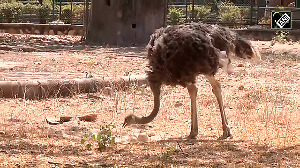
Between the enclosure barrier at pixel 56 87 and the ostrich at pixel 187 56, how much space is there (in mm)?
2401

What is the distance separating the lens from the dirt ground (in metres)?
5.18

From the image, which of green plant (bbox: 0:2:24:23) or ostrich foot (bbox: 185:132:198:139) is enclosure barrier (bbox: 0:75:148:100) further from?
green plant (bbox: 0:2:24:23)

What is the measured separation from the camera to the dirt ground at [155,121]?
5.18 metres

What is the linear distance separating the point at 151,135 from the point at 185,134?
15.5 inches

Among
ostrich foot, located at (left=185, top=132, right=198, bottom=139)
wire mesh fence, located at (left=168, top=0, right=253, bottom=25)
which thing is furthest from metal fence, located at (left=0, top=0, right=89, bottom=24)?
ostrich foot, located at (left=185, top=132, right=198, bottom=139)

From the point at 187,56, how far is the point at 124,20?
36.7ft

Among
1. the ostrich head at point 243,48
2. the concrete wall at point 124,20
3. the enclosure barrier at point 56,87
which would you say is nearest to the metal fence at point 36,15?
the concrete wall at point 124,20

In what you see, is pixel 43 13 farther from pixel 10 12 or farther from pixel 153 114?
pixel 153 114

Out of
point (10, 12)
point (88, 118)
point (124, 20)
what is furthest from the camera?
point (10, 12)

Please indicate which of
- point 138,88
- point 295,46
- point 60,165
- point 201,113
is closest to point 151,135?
point 201,113

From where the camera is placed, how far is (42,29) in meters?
22.3

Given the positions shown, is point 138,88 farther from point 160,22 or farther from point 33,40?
point 33,40

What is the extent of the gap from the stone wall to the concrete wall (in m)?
4.41

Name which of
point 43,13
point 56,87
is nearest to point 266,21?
point 43,13
